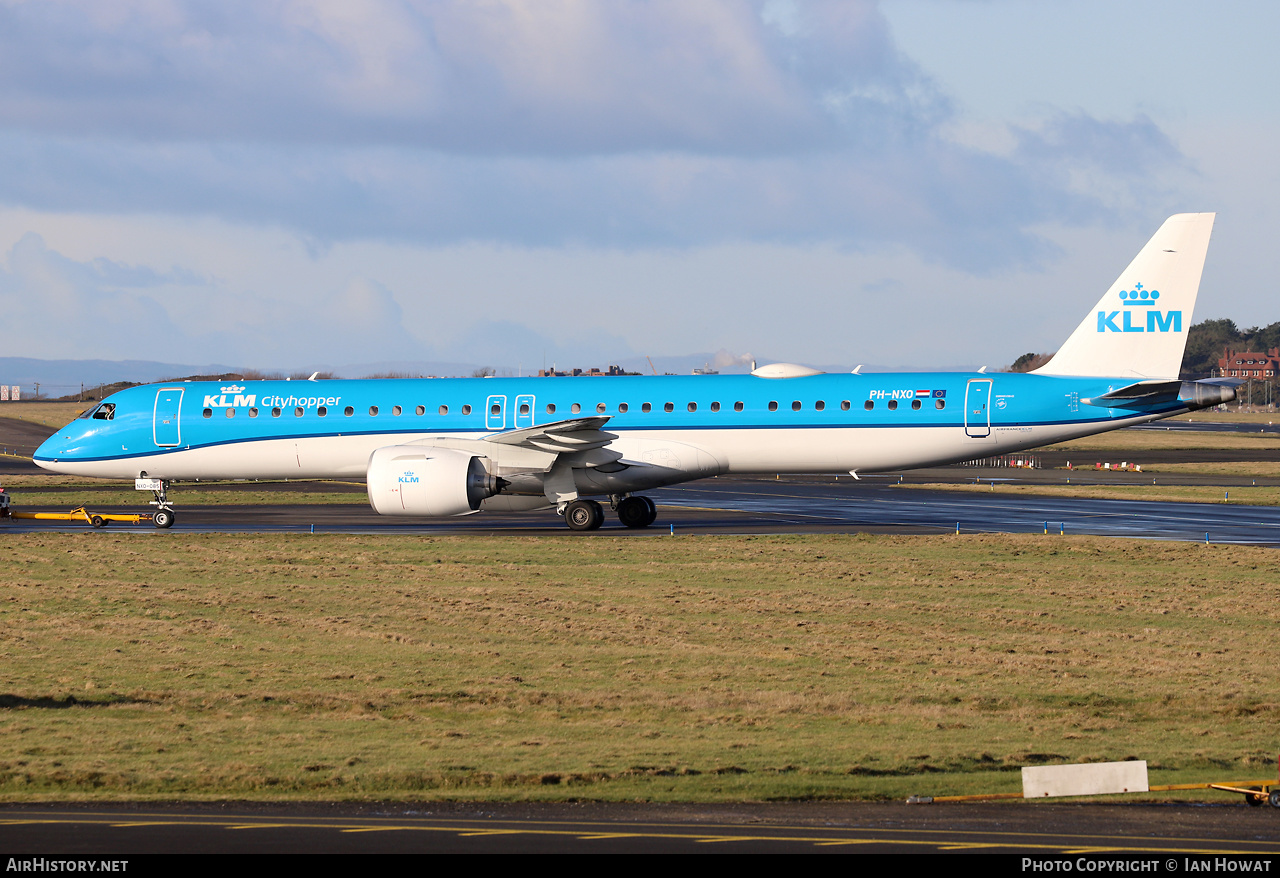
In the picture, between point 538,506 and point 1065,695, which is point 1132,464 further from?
point 1065,695

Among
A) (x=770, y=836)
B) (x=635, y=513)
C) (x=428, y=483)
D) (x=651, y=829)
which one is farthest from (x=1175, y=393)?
(x=651, y=829)

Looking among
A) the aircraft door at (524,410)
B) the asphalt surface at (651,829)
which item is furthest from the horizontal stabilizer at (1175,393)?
the asphalt surface at (651,829)

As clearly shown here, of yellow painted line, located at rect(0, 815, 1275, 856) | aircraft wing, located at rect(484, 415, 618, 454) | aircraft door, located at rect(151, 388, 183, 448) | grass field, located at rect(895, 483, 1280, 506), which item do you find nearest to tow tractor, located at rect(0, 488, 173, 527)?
aircraft door, located at rect(151, 388, 183, 448)

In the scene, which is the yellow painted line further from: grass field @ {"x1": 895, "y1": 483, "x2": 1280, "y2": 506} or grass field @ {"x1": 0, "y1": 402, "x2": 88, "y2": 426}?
grass field @ {"x1": 0, "y1": 402, "x2": 88, "y2": 426}

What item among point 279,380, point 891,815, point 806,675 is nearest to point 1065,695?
point 806,675

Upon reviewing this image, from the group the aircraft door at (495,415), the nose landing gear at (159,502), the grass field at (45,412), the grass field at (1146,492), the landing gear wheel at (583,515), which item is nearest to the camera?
the landing gear wheel at (583,515)

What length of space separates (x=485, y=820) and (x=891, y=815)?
3.59m

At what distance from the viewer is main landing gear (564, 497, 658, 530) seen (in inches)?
1373

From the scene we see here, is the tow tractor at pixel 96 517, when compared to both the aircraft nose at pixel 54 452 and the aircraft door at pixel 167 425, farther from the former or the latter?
the aircraft door at pixel 167 425

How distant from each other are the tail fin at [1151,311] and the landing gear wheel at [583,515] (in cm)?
1359

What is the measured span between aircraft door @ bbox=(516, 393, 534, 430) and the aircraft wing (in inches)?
38.7

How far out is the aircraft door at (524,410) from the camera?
35344 mm

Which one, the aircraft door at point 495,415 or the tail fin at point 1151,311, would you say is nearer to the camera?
the tail fin at point 1151,311

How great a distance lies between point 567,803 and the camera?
38.6 ft
